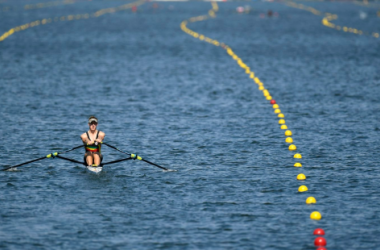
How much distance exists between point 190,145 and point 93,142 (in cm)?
443

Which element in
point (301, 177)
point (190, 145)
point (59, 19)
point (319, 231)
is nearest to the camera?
point (319, 231)

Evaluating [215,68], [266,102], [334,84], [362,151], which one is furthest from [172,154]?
[215,68]

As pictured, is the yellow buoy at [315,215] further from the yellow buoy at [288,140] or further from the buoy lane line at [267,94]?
the yellow buoy at [288,140]

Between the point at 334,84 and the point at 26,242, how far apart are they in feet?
76.0

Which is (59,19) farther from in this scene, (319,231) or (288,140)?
(319,231)

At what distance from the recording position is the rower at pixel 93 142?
66.4 feet

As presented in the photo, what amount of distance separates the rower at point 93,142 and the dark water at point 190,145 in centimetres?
46

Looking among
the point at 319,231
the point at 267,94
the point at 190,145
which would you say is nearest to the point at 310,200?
the point at 319,231

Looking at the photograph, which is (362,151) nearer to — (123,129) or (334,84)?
(123,129)

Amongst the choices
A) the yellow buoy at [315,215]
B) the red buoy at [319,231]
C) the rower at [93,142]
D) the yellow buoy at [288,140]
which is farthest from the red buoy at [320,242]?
the yellow buoy at [288,140]

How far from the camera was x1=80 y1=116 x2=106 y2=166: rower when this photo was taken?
20.2 meters

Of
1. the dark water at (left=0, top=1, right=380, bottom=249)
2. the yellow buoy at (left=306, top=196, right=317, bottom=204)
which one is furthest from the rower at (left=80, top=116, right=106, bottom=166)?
the yellow buoy at (left=306, top=196, right=317, bottom=204)

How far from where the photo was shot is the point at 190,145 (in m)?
23.9

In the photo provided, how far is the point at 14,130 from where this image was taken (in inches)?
1008
